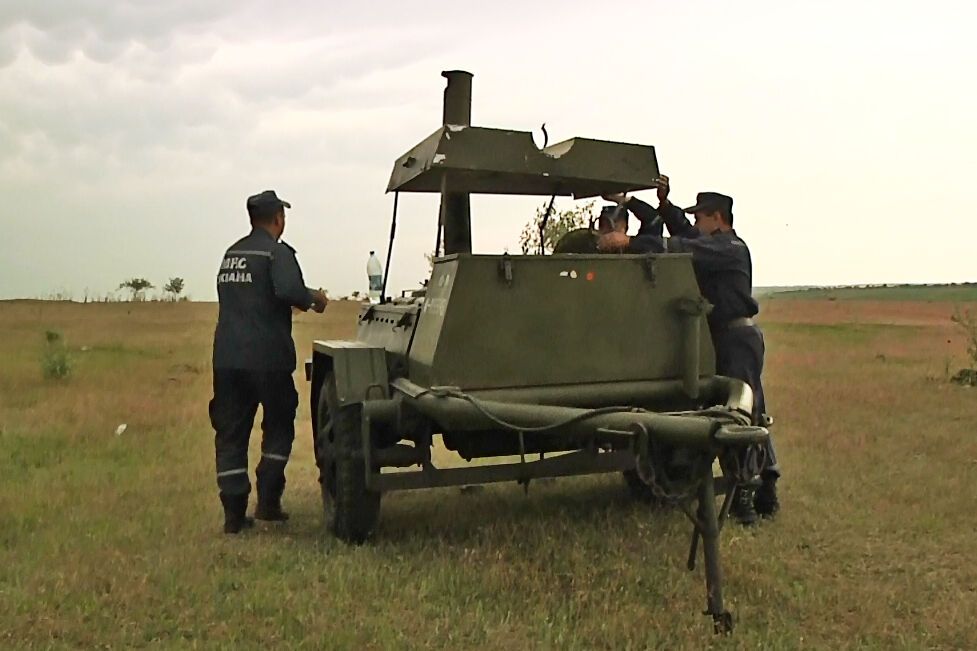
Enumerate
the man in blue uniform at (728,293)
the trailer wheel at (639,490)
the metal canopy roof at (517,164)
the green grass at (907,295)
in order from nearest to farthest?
Answer: the metal canopy roof at (517,164) → the man in blue uniform at (728,293) → the trailer wheel at (639,490) → the green grass at (907,295)

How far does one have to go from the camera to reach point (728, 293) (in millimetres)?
6285

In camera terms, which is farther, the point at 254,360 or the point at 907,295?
the point at 907,295

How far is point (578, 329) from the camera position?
5.47m

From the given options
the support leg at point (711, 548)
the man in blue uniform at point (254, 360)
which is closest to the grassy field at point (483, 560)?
the support leg at point (711, 548)

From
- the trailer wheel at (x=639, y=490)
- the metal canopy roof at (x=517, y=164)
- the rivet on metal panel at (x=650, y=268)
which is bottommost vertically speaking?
the trailer wheel at (x=639, y=490)

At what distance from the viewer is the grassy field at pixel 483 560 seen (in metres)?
4.46

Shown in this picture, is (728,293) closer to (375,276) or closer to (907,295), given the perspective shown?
(375,276)

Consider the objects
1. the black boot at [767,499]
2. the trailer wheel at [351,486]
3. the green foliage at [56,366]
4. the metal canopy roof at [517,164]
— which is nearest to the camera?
the metal canopy roof at [517,164]

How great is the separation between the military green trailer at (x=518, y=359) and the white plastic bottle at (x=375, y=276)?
0.82 metres

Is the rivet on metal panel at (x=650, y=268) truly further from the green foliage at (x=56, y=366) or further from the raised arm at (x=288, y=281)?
the green foliage at (x=56, y=366)

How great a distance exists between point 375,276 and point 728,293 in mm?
2331

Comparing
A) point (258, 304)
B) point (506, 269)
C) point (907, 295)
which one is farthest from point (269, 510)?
point (907, 295)

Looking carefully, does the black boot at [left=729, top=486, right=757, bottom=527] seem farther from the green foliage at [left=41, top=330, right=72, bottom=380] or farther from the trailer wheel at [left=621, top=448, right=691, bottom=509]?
the green foliage at [left=41, top=330, right=72, bottom=380]

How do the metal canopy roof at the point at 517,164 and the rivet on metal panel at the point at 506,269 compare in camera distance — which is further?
the metal canopy roof at the point at 517,164
